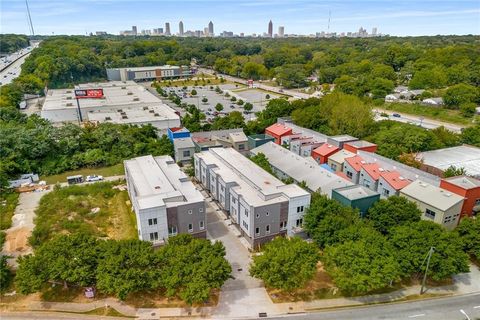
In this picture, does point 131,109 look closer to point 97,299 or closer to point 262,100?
point 262,100

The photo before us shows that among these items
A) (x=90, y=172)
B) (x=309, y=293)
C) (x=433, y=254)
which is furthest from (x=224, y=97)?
(x=433, y=254)

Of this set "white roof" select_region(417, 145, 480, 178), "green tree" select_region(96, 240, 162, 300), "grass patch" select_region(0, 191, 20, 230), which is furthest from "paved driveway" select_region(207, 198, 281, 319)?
"white roof" select_region(417, 145, 480, 178)

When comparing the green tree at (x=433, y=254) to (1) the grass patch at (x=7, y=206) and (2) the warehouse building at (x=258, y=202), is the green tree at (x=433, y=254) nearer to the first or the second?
(2) the warehouse building at (x=258, y=202)

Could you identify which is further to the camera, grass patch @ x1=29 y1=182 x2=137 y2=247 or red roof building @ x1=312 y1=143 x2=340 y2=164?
red roof building @ x1=312 y1=143 x2=340 y2=164

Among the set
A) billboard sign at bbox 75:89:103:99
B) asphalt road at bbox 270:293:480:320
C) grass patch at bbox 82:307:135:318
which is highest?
billboard sign at bbox 75:89:103:99

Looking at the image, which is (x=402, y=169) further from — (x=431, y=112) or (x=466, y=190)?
(x=431, y=112)

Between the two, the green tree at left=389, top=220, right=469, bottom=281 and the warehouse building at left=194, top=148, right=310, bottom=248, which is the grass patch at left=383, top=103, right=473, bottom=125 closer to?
the green tree at left=389, top=220, right=469, bottom=281

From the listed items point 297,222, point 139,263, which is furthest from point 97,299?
point 297,222
